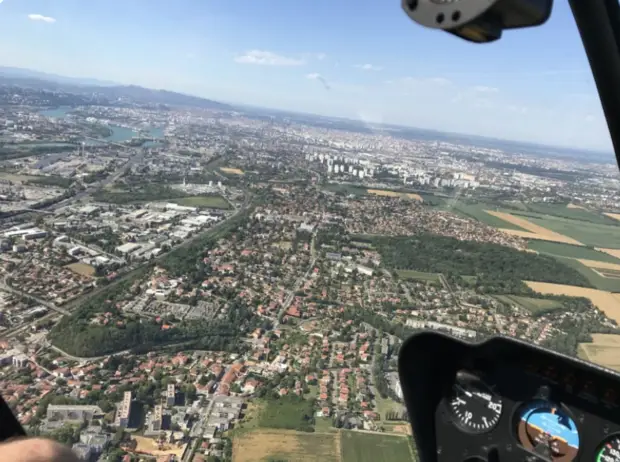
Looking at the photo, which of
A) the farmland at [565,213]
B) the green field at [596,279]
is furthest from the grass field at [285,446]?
the farmland at [565,213]

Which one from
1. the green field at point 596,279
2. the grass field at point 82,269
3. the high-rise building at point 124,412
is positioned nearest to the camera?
the high-rise building at point 124,412

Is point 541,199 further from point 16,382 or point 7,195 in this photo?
point 16,382

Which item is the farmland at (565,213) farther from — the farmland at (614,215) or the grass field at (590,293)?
the grass field at (590,293)

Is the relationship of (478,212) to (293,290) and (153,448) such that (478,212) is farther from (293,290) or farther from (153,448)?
(153,448)

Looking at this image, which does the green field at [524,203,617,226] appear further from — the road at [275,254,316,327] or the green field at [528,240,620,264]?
the road at [275,254,316,327]

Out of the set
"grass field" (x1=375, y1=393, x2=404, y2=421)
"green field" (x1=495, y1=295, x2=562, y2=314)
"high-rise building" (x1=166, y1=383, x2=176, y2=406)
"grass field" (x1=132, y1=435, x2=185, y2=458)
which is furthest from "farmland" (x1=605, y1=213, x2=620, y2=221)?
"grass field" (x1=132, y1=435, x2=185, y2=458)
